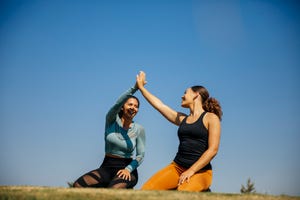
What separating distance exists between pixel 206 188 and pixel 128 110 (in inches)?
98.9

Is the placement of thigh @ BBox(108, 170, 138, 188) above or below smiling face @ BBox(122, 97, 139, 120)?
below

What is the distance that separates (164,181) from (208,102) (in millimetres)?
1842

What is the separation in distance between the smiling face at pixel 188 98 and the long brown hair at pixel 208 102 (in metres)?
0.09

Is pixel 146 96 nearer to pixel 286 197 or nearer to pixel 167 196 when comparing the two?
pixel 167 196

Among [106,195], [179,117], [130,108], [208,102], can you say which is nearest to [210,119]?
[208,102]

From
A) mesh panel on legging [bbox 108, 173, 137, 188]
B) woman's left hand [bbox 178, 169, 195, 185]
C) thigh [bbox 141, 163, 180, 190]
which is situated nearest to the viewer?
woman's left hand [bbox 178, 169, 195, 185]

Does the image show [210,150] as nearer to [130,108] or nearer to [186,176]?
[186,176]

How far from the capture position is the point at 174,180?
6938 millimetres

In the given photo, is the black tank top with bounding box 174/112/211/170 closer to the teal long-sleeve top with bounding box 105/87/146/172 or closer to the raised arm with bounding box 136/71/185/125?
the raised arm with bounding box 136/71/185/125

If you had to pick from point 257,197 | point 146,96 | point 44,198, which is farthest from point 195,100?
point 44,198

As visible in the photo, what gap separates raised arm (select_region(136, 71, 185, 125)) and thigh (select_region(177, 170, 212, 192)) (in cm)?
134

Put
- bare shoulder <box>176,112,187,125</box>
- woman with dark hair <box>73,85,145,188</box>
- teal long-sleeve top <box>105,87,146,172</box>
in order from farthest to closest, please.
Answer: teal long-sleeve top <box>105,87,146,172</box>
bare shoulder <box>176,112,187,125</box>
woman with dark hair <box>73,85,145,188</box>

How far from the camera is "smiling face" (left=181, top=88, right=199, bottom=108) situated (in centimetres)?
747

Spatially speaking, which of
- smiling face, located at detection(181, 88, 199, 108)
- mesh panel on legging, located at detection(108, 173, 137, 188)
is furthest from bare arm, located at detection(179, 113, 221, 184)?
mesh panel on legging, located at detection(108, 173, 137, 188)
